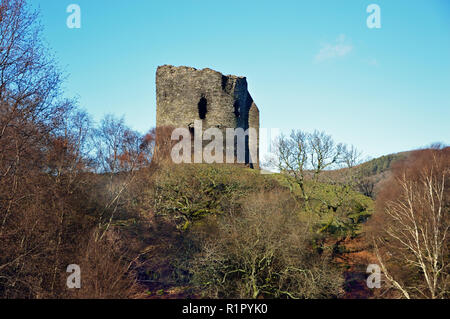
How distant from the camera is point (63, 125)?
10.4 meters

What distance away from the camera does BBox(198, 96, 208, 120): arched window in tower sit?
2289cm

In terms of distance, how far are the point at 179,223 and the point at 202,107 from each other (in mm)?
10008

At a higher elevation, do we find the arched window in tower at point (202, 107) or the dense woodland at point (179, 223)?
the arched window in tower at point (202, 107)

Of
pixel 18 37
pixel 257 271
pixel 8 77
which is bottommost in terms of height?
pixel 257 271

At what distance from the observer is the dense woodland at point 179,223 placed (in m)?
8.32

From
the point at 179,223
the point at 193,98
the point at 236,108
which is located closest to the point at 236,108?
the point at 236,108

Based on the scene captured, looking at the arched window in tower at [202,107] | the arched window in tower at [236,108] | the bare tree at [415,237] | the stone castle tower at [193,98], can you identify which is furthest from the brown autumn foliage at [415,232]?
the arched window in tower at [202,107]

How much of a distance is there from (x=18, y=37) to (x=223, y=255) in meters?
8.08

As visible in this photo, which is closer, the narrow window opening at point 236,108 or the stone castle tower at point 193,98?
the stone castle tower at point 193,98

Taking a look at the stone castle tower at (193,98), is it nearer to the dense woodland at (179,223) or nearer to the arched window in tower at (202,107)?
the arched window in tower at (202,107)

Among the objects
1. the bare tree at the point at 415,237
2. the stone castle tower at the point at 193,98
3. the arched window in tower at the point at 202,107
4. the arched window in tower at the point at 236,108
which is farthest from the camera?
the arched window in tower at the point at 236,108

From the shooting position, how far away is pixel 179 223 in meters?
15.3
